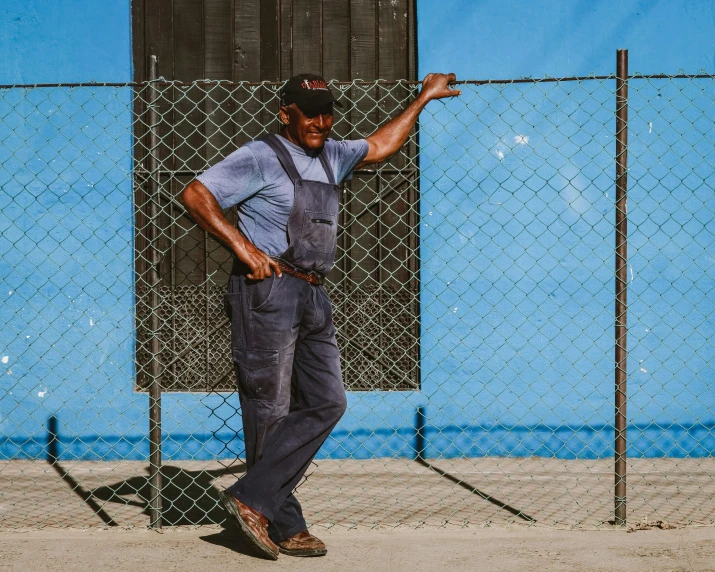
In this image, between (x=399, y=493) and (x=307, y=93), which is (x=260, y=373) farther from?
(x=399, y=493)

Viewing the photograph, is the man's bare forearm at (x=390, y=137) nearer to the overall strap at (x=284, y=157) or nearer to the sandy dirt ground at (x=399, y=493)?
the overall strap at (x=284, y=157)

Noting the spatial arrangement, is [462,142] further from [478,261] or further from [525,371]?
[525,371]

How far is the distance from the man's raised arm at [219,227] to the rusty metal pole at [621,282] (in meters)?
1.80

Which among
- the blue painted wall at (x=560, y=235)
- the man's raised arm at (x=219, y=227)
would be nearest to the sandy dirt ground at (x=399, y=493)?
the blue painted wall at (x=560, y=235)

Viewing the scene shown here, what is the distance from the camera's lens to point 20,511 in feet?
15.9


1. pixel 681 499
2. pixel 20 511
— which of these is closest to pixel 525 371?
pixel 681 499

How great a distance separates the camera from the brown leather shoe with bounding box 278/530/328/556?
388 cm

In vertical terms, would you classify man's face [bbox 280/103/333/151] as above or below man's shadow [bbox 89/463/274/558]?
above

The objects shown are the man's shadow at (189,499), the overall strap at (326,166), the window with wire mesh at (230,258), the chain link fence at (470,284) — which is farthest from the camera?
the window with wire mesh at (230,258)

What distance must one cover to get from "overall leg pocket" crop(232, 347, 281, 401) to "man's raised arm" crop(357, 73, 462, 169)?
3.36 feet

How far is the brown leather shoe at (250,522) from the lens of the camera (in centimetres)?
368

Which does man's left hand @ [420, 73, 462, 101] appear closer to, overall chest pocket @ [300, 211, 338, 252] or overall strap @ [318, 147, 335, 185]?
overall strap @ [318, 147, 335, 185]

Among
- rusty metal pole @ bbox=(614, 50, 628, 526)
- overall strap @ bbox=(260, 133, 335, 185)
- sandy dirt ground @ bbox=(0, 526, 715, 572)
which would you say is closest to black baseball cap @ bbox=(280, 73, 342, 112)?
overall strap @ bbox=(260, 133, 335, 185)

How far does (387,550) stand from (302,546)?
398mm
